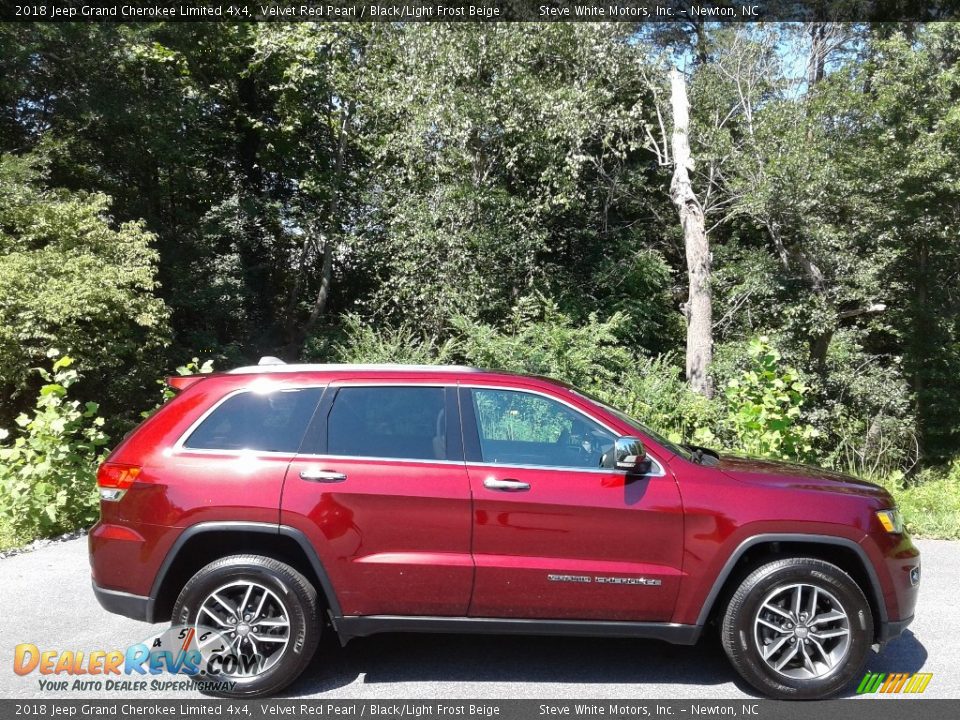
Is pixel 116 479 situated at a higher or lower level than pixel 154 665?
higher

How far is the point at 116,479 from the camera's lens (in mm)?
4367

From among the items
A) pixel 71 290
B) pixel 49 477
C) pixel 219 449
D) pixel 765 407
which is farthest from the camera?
pixel 71 290

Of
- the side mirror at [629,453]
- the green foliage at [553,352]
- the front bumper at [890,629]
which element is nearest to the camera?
the side mirror at [629,453]

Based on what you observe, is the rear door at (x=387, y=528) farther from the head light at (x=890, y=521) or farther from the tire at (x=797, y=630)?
the head light at (x=890, y=521)

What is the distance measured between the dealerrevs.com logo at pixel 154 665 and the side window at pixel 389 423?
1.19 m

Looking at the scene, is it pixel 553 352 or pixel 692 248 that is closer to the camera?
pixel 553 352

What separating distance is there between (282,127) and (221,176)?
8.66ft

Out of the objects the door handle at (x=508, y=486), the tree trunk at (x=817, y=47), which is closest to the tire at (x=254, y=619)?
the door handle at (x=508, y=486)

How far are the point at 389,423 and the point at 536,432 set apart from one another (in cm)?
89

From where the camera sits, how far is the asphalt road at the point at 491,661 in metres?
4.25

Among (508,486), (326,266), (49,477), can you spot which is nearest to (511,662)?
(508,486)

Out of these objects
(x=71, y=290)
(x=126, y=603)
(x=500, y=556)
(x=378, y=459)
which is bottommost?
(x=126, y=603)

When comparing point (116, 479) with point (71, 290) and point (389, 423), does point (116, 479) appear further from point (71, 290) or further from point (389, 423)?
point (71, 290)

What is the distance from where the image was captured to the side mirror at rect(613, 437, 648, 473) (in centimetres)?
Answer: 411
